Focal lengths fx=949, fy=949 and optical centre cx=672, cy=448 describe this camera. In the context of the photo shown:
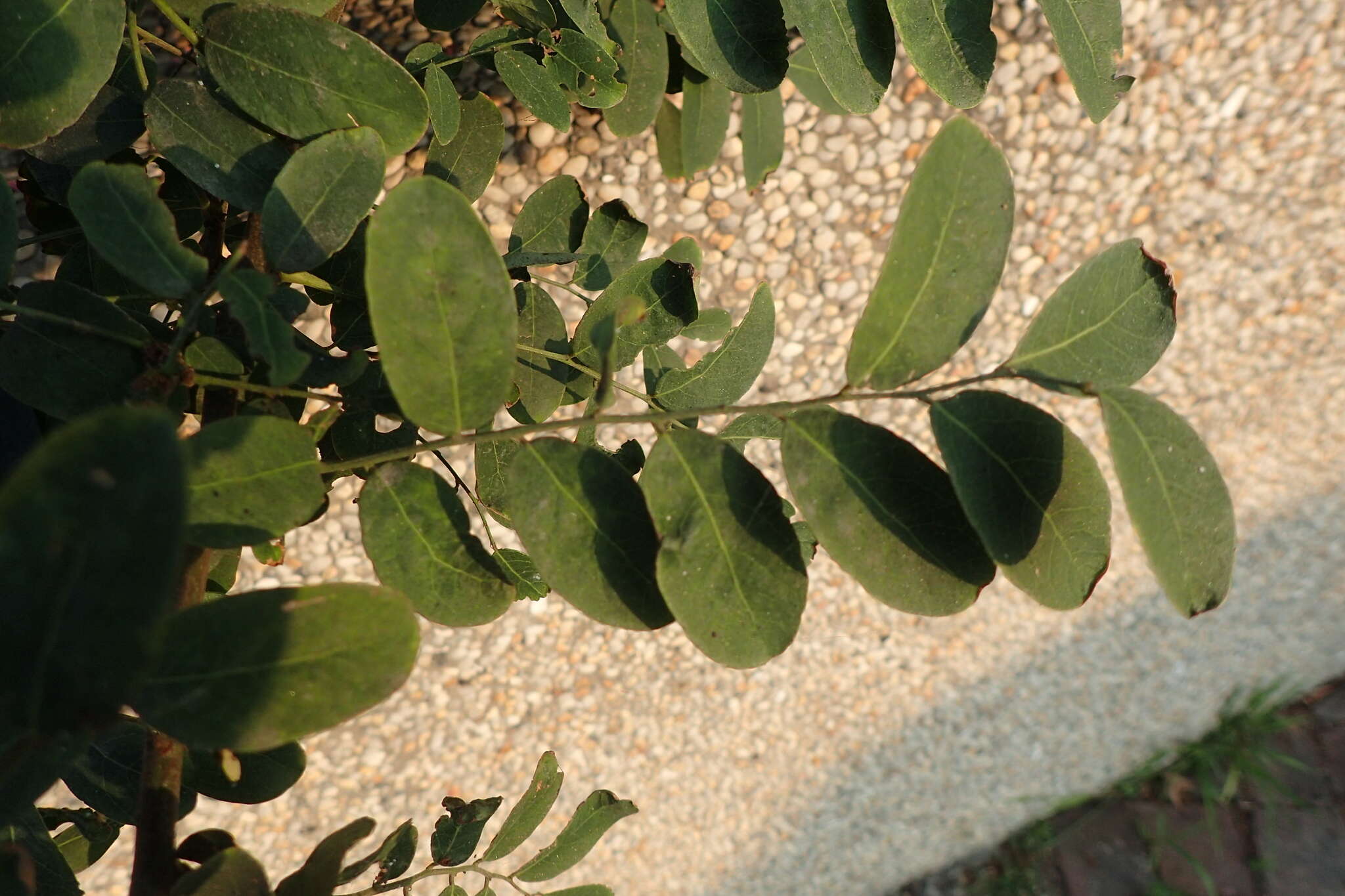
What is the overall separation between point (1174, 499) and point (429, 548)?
29 centimetres

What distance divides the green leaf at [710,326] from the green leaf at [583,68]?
5.6 inches

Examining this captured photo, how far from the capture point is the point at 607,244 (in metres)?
0.61

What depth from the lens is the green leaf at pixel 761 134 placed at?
729 mm

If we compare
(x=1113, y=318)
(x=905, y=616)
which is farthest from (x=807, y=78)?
(x=905, y=616)

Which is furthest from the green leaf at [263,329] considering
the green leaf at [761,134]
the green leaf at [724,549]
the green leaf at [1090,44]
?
the green leaf at [761,134]

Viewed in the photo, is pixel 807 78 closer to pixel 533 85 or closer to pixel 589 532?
pixel 533 85

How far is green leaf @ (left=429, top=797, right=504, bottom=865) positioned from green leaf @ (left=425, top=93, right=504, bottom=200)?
354 millimetres

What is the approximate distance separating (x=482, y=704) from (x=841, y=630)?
1.60 ft

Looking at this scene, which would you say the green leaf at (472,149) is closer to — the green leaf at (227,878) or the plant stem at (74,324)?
the plant stem at (74,324)

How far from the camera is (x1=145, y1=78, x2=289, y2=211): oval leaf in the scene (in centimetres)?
43

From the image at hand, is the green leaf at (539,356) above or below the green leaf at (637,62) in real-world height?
below

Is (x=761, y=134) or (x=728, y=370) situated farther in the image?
(x=761, y=134)

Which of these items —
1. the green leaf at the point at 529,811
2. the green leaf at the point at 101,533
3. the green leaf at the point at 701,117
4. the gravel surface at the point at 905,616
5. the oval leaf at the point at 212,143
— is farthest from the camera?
the gravel surface at the point at 905,616

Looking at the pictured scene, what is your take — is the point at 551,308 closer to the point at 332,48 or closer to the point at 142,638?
the point at 332,48
